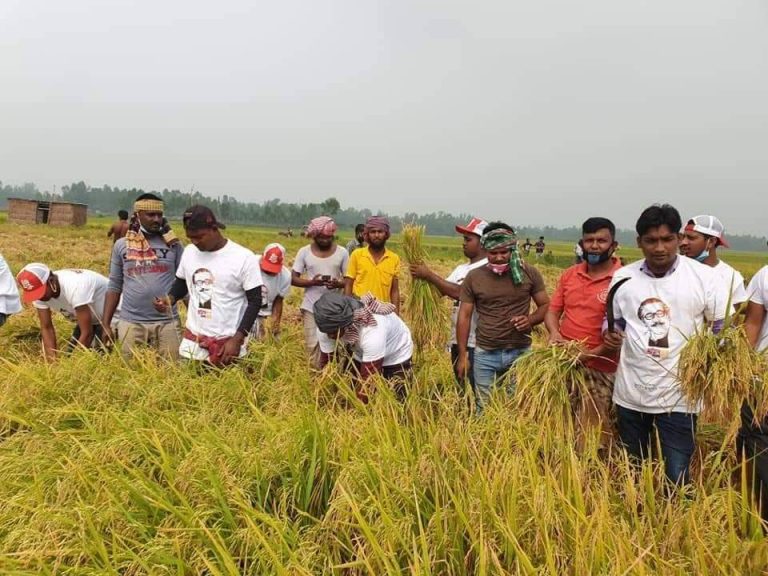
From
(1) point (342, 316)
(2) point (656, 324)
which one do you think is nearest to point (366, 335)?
(1) point (342, 316)

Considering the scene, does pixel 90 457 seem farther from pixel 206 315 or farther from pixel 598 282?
pixel 598 282

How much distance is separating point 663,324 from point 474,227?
6.08 feet

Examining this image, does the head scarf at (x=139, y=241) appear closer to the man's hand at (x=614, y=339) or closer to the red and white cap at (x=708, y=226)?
the man's hand at (x=614, y=339)

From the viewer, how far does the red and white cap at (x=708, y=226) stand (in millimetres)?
3506

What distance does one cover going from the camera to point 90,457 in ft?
7.10

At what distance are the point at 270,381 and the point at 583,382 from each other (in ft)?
6.61

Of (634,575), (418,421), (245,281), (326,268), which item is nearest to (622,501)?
(634,575)

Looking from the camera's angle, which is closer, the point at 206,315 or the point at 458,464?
the point at 458,464

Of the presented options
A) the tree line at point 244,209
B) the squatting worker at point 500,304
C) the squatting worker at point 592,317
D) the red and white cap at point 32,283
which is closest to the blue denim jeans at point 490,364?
the squatting worker at point 500,304

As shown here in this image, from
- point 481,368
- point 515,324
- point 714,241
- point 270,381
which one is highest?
point 714,241

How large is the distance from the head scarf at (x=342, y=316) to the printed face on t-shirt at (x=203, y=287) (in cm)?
90

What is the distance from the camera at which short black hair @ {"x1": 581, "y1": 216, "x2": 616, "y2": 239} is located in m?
3.02

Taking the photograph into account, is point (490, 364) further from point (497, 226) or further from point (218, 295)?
point (218, 295)

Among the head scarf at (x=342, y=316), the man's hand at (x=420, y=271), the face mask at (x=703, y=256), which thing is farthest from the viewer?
the man's hand at (x=420, y=271)
